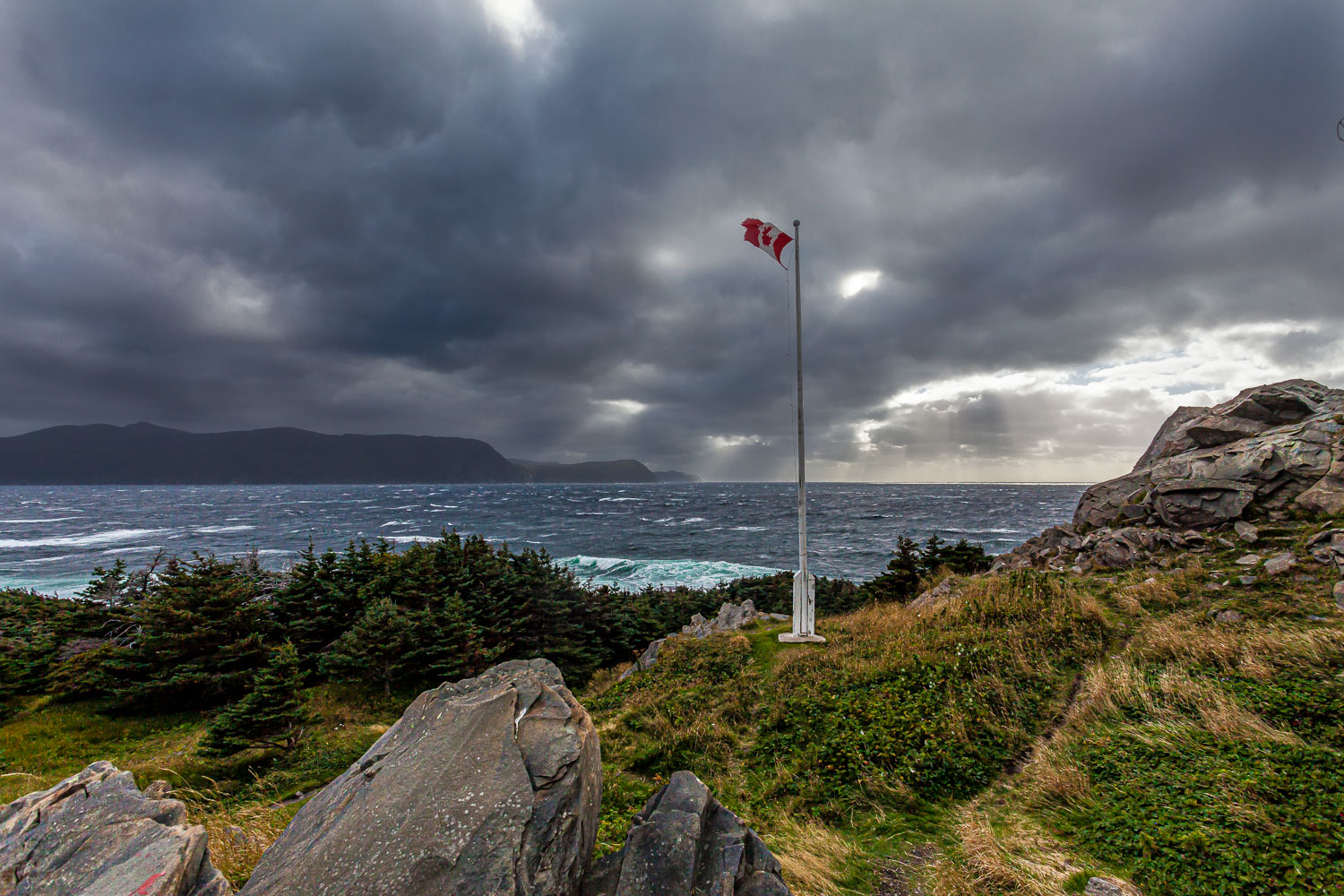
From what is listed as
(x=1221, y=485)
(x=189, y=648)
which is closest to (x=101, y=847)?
(x=189, y=648)

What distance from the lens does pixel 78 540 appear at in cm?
5669

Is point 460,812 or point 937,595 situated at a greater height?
point 460,812

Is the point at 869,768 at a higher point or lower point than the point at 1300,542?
lower

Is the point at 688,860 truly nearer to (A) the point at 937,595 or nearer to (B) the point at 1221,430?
(A) the point at 937,595

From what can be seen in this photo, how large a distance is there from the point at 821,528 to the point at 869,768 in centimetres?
5561

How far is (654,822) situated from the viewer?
3770mm

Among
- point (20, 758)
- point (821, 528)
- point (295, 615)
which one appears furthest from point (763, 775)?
point (821, 528)

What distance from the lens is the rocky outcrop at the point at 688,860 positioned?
3385mm

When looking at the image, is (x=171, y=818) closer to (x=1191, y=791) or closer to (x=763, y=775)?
(x=763, y=775)

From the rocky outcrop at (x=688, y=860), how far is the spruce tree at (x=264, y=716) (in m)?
8.89

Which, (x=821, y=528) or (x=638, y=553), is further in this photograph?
(x=821, y=528)

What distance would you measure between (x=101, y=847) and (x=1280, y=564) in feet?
58.7

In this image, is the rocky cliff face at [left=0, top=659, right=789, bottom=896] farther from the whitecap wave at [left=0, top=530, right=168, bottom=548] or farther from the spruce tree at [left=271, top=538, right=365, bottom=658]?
the whitecap wave at [left=0, top=530, right=168, bottom=548]

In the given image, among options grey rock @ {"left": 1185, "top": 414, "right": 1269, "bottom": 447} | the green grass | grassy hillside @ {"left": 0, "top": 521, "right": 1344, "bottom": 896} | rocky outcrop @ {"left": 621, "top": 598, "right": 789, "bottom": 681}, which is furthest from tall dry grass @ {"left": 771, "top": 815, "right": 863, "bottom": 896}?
grey rock @ {"left": 1185, "top": 414, "right": 1269, "bottom": 447}
